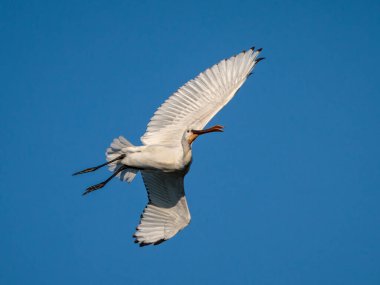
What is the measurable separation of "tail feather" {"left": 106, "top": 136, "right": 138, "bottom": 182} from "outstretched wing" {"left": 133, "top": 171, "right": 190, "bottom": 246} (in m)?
0.22

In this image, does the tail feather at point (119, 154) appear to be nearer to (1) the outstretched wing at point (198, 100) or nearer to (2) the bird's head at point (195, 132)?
(1) the outstretched wing at point (198, 100)

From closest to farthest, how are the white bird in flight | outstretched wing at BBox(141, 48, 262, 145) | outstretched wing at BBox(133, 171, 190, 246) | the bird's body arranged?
the bird's body
the white bird in flight
outstretched wing at BBox(141, 48, 262, 145)
outstretched wing at BBox(133, 171, 190, 246)

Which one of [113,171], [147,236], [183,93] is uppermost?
[183,93]

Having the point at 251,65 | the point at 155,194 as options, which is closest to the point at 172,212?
the point at 155,194

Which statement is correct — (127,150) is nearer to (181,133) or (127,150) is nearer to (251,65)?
(181,133)

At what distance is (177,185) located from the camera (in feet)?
36.9

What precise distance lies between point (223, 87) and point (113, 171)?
2243 mm

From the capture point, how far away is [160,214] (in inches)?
456

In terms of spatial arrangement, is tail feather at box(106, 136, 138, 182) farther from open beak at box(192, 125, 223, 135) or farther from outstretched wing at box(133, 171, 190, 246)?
open beak at box(192, 125, 223, 135)

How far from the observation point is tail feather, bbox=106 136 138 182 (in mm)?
11023

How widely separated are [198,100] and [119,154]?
1.52 metres

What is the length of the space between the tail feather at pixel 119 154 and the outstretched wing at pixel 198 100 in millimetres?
319

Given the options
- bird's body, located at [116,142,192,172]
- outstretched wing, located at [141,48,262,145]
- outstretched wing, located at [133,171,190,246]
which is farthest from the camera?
outstretched wing, located at [133,171,190,246]

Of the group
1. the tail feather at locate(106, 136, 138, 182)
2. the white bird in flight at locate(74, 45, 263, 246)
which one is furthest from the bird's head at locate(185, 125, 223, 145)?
the tail feather at locate(106, 136, 138, 182)
